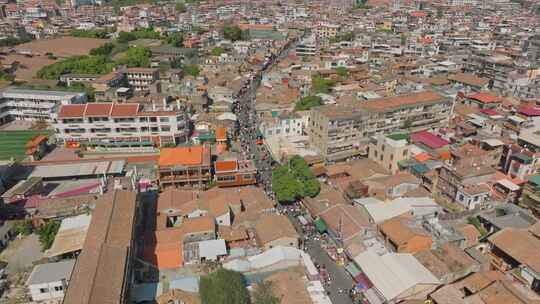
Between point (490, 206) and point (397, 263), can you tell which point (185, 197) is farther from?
point (490, 206)

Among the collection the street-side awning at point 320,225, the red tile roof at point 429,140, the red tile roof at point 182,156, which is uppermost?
the red tile roof at point 429,140

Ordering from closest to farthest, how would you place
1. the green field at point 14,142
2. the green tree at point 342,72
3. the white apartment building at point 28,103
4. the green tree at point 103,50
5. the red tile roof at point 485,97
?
the green field at point 14,142
the red tile roof at point 485,97
the white apartment building at point 28,103
the green tree at point 342,72
the green tree at point 103,50

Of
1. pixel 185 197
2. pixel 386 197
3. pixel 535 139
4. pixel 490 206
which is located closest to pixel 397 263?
pixel 386 197

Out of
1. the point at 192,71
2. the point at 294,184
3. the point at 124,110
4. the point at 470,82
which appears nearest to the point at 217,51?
the point at 192,71

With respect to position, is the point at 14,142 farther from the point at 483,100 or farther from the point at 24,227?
the point at 483,100

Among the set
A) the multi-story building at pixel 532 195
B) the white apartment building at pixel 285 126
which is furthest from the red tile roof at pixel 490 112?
the white apartment building at pixel 285 126

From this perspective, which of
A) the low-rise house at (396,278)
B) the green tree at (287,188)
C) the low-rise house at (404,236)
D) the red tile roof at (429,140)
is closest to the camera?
the low-rise house at (396,278)

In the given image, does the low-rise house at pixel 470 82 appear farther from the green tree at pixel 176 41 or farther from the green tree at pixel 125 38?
the green tree at pixel 125 38
